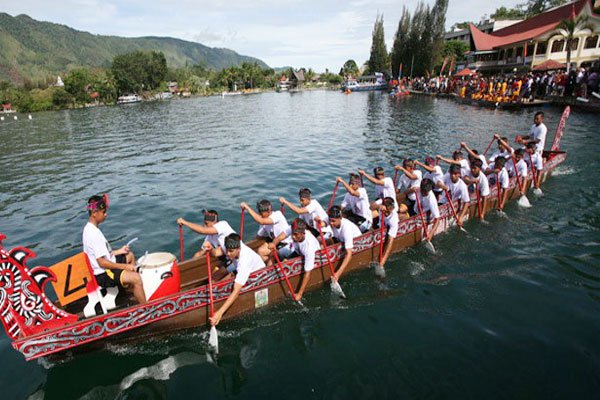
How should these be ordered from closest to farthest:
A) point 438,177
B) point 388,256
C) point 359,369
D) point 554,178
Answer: point 359,369, point 388,256, point 438,177, point 554,178

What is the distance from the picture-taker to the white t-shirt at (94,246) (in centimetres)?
603

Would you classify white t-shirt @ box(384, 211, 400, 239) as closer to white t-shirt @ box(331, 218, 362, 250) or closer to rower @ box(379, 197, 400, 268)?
rower @ box(379, 197, 400, 268)

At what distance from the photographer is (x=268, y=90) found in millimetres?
141625

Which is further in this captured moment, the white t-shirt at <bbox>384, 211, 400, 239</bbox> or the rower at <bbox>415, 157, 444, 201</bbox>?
the rower at <bbox>415, 157, 444, 201</bbox>

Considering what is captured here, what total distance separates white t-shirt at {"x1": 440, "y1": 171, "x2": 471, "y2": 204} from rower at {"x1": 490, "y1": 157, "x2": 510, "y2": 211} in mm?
1770

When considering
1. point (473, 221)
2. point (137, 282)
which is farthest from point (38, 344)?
point (473, 221)

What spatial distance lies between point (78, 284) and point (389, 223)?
711cm

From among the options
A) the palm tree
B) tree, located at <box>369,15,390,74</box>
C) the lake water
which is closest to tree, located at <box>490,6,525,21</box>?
tree, located at <box>369,15,390,74</box>

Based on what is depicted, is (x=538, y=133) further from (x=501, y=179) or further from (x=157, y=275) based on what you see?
(x=157, y=275)

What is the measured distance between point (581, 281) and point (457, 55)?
93145 mm

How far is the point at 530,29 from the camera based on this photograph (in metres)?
54.5

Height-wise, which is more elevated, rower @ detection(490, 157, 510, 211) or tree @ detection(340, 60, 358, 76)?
tree @ detection(340, 60, 358, 76)

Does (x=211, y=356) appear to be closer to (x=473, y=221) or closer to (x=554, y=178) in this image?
(x=473, y=221)

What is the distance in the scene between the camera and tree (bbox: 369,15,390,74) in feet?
357
